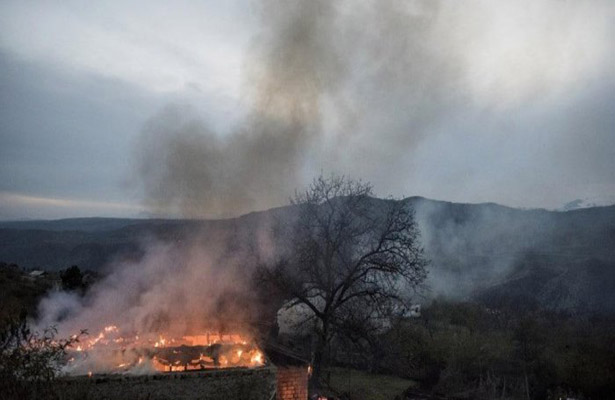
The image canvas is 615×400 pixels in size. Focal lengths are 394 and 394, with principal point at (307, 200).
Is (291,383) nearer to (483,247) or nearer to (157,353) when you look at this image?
(157,353)

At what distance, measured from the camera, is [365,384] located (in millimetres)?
16875

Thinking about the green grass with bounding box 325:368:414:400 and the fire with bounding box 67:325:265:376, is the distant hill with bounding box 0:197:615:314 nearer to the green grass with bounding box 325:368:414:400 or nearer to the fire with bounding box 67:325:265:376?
the fire with bounding box 67:325:265:376

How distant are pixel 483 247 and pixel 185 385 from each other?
169 ft

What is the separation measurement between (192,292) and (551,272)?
35.8 m

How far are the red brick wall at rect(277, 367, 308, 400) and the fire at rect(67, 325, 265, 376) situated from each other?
74cm

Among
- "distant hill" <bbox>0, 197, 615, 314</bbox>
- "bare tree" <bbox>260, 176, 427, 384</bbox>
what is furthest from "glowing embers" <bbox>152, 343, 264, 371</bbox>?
"distant hill" <bbox>0, 197, 615, 314</bbox>

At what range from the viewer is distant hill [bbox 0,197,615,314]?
24891 millimetres

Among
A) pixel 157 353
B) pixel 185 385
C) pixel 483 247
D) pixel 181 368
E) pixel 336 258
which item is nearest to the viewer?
pixel 185 385

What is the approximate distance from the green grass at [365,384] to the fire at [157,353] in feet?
15.6

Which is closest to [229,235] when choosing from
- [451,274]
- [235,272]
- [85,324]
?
[235,272]

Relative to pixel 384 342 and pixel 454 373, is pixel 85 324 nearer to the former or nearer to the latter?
pixel 384 342

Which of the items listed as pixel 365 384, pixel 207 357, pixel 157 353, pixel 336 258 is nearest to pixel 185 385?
pixel 207 357

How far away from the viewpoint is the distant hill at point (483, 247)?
24891 mm

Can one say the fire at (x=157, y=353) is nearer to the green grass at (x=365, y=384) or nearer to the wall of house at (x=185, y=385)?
the wall of house at (x=185, y=385)
